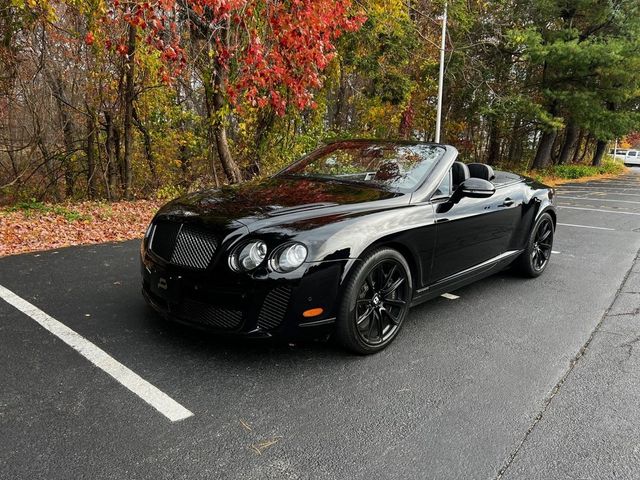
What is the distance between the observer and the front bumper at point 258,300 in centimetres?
289

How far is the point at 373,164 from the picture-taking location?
4.25 m

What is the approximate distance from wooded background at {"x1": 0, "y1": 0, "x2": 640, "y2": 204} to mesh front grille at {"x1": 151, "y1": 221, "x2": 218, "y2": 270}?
2858 millimetres

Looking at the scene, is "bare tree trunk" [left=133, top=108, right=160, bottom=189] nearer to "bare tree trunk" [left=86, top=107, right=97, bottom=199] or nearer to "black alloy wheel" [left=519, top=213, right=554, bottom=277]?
"bare tree trunk" [left=86, top=107, right=97, bottom=199]

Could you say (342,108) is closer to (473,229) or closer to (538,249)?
(538,249)

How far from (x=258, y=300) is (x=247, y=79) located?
4.82 m

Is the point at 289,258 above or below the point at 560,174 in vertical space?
above

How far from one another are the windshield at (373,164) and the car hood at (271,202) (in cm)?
21

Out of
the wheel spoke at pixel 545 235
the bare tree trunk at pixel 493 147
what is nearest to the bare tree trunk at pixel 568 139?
the bare tree trunk at pixel 493 147

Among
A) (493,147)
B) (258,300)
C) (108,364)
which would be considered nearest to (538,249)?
(258,300)

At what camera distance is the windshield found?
3982 mm

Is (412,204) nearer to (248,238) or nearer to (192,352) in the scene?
(248,238)

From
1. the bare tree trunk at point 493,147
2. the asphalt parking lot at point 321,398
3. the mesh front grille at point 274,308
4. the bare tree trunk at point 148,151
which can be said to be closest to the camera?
the asphalt parking lot at point 321,398

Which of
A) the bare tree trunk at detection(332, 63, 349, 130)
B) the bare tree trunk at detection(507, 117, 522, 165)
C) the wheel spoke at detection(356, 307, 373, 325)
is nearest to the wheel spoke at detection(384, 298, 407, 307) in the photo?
the wheel spoke at detection(356, 307, 373, 325)

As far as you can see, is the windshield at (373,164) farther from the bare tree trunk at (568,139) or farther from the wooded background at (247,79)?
the bare tree trunk at (568,139)
